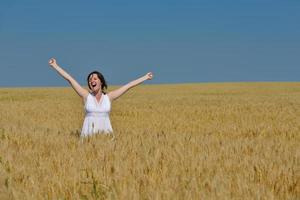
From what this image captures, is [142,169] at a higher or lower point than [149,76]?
lower

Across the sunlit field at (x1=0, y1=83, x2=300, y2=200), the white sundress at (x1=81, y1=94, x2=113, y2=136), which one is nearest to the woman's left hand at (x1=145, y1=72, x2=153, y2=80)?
the white sundress at (x1=81, y1=94, x2=113, y2=136)

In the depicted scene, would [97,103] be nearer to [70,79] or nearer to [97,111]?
[97,111]

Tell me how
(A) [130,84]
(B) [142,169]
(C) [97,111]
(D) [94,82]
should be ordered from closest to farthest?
(B) [142,169] → (D) [94,82] → (C) [97,111] → (A) [130,84]

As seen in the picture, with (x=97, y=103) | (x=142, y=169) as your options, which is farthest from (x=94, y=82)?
(x=142, y=169)

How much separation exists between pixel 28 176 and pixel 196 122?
10.5 metres

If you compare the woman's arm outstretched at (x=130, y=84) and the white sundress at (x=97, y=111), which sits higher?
the woman's arm outstretched at (x=130, y=84)

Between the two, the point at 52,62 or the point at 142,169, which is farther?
the point at 52,62

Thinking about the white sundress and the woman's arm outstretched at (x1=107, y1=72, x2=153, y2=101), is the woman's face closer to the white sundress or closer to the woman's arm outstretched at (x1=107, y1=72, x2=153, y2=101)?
the white sundress

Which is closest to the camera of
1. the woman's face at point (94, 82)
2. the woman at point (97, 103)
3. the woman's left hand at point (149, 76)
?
the woman's face at point (94, 82)

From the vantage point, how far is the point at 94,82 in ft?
22.1

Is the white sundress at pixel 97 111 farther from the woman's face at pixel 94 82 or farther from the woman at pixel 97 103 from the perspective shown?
the woman's face at pixel 94 82

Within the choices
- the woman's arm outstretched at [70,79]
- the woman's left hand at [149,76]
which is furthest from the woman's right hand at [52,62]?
the woman's left hand at [149,76]

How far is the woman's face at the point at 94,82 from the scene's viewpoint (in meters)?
6.72

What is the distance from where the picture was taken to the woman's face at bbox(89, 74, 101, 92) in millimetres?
6719
